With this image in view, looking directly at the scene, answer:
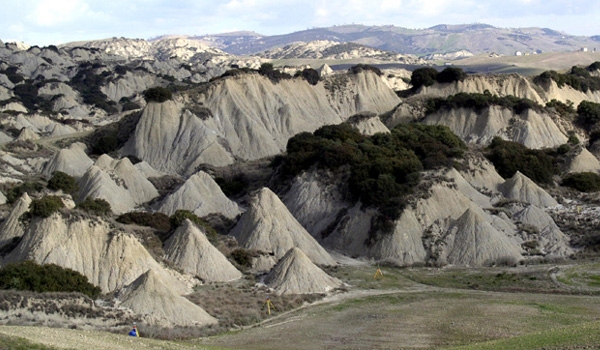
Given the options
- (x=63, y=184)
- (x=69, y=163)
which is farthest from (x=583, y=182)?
(x=69, y=163)

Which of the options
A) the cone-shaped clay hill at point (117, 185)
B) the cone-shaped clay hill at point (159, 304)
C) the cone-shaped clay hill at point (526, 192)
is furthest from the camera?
the cone-shaped clay hill at point (117, 185)

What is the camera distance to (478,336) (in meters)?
28.8

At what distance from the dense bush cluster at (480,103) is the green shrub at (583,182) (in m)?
20.9

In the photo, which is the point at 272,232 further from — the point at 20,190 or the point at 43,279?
the point at 20,190

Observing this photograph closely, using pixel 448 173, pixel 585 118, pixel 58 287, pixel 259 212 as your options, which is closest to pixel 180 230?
pixel 259 212

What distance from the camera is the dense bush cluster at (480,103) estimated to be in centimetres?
8456

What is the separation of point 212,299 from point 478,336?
1274 cm

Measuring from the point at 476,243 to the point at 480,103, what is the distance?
4060 centimetres

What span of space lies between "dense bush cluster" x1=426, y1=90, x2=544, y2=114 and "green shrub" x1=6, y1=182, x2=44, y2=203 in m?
46.2

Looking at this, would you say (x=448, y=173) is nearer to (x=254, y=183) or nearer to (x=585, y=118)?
(x=254, y=183)

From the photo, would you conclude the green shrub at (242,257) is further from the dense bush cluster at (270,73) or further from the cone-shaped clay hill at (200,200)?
the dense bush cluster at (270,73)

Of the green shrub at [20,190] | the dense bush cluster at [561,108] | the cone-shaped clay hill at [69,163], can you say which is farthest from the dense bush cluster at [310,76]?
the green shrub at [20,190]

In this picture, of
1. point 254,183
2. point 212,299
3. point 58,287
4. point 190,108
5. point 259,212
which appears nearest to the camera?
point 58,287

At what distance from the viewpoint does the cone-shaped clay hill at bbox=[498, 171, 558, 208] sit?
189 feet
